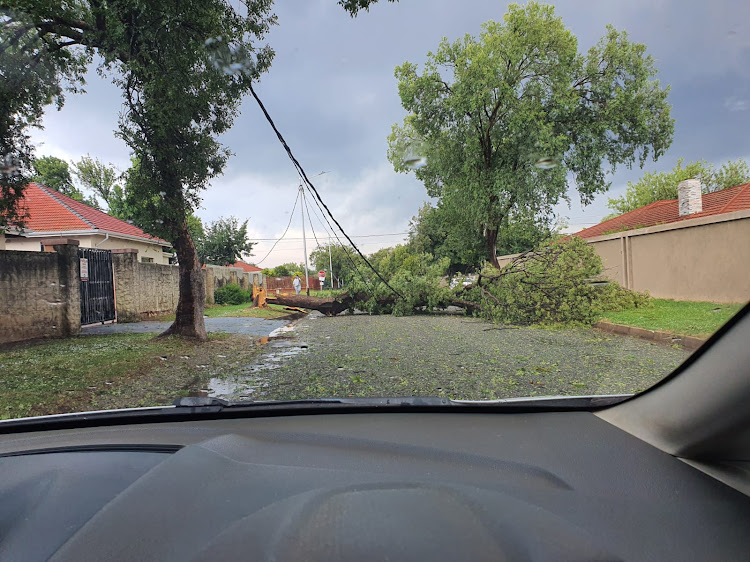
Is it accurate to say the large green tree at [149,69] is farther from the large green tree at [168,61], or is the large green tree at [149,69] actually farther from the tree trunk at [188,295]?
the tree trunk at [188,295]

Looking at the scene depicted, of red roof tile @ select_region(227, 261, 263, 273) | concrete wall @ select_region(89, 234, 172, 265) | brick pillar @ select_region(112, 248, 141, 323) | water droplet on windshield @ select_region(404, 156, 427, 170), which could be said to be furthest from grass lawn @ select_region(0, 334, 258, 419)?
water droplet on windshield @ select_region(404, 156, 427, 170)

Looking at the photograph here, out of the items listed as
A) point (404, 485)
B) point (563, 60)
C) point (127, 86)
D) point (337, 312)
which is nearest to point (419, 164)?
point (563, 60)

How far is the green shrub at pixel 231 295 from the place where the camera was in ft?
24.6

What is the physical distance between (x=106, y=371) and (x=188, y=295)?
1.52m

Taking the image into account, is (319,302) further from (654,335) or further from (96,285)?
(654,335)

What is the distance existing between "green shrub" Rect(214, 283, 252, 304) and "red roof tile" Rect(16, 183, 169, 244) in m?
2.26

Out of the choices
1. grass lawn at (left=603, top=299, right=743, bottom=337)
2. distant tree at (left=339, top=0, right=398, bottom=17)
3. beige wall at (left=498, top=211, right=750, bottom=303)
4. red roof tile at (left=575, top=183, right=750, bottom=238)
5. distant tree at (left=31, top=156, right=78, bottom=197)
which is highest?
distant tree at (left=339, top=0, right=398, bottom=17)

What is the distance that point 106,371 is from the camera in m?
3.64

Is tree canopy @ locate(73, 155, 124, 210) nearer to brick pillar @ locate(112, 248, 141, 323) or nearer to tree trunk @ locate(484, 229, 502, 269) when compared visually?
brick pillar @ locate(112, 248, 141, 323)

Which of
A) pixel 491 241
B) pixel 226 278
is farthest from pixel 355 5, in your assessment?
pixel 226 278

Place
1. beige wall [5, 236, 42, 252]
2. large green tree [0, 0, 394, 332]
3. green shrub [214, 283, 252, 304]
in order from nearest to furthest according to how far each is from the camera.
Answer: large green tree [0, 0, 394, 332]
beige wall [5, 236, 42, 252]
green shrub [214, 283, 252, 304]

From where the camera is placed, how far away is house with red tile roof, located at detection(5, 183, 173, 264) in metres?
3.53

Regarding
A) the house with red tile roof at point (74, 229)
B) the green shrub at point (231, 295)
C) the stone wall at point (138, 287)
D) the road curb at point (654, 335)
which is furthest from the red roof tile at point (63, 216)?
the road curb at point (654, 335)

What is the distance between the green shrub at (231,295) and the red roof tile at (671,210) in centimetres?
611
